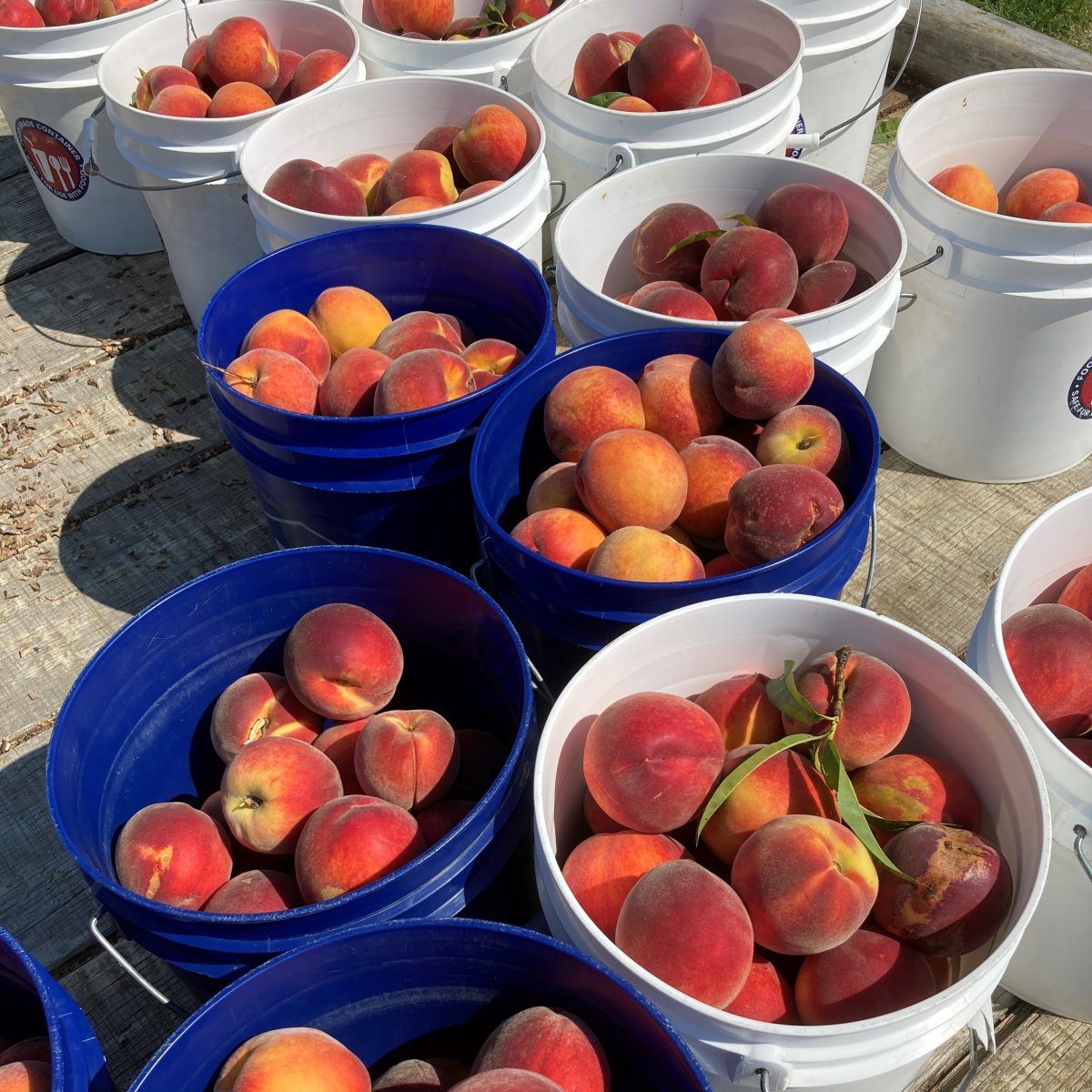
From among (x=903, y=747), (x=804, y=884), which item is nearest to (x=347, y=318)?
(x=903, y=747)

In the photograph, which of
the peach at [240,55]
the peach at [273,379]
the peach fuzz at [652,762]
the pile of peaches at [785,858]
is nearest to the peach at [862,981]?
the pile of peaches at [785,858]

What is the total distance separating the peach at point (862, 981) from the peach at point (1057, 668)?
419 mm

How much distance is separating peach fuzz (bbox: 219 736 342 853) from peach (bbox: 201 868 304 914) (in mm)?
41

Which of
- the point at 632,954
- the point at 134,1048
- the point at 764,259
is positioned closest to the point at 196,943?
the point at 632,954

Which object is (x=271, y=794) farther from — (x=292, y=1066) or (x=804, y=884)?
(x=804, y=884)

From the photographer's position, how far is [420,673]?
5.50 feet

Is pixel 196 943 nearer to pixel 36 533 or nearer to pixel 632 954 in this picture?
pixel 632 954

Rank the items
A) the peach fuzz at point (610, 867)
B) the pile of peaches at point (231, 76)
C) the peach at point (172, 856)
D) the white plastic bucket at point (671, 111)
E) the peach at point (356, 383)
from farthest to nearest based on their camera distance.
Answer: the pile of peaches at point (231, 76) → the white plastic bucket at point (671, 111) → the peach at point (356, 383) → the peach at point (172, 856) → the peach fuzz at point (610, 867)

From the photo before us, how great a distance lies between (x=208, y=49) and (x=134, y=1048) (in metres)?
2.38

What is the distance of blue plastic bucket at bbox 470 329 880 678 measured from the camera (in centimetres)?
145

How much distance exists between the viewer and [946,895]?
1189mm

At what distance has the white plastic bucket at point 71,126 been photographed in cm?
281

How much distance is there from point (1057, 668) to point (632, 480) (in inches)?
25.7

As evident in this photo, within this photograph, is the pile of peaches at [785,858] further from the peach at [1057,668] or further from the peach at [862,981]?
the peach at [1057,668]
